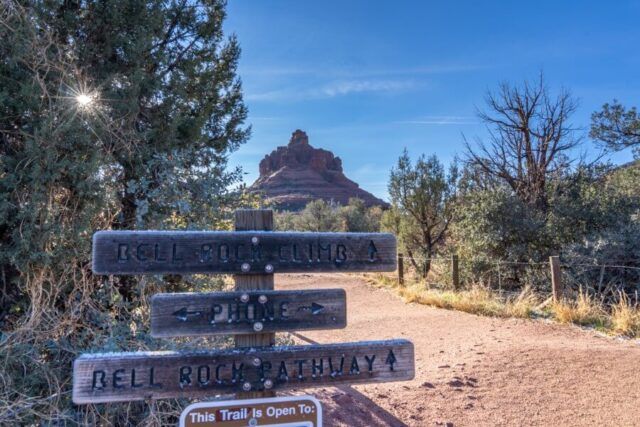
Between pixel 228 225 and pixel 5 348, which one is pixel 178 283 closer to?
pixel 228 225

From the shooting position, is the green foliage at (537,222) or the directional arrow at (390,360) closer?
the directional arrow at (390,360)

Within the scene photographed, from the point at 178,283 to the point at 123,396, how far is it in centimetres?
278

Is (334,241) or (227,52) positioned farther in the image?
(227,52)

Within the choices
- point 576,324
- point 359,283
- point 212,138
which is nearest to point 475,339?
point 576,324

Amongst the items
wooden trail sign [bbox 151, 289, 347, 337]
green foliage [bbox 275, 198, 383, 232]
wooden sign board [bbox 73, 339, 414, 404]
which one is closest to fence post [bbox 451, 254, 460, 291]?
wooden sign board [bbox 73, 339, 414, 404]

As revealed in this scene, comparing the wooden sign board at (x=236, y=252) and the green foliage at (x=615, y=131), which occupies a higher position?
the green foliage at (x=615, y=131)

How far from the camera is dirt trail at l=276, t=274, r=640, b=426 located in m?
3.99

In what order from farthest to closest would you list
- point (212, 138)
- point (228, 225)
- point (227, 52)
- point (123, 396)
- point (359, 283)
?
point (359, 283) < point (227, 52) < point (212, 138) < point (228, 225) < point (123, 396)

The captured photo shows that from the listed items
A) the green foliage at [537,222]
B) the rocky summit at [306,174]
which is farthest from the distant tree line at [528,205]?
the rocky summit at [306,174]

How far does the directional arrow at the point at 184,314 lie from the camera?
2045 mm

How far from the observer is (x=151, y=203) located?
440cm

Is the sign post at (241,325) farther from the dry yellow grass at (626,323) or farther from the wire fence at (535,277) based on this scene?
the wire fence at (535,277)

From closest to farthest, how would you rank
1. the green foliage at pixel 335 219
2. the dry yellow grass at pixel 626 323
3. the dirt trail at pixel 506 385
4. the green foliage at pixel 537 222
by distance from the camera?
1. the dirt trail at pixel 506 385
2. the dry yellow grass at pixel 626 323
3. the green foliage at pixel 537 222
4. the green foliage at pixel 335 219

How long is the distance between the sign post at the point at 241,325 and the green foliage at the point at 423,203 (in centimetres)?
1402
